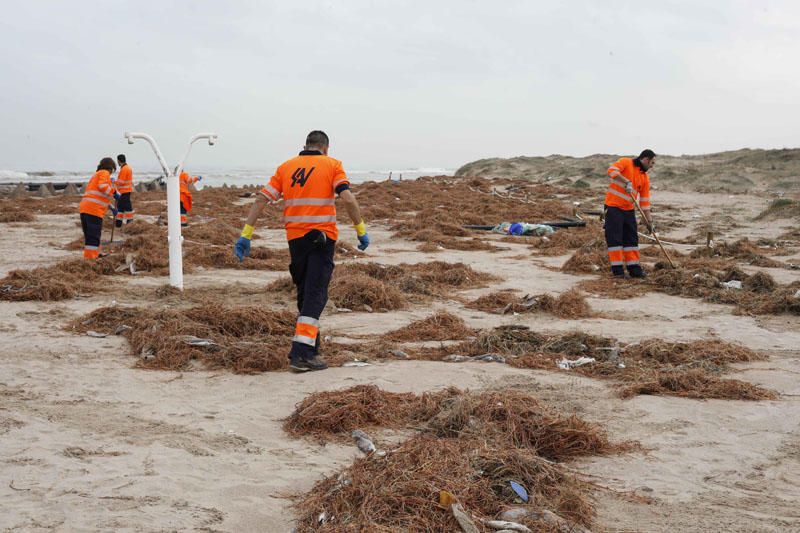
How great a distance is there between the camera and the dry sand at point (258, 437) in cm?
331

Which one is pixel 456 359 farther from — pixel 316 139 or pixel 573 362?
pixel 316 139

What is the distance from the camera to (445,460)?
3.46 m

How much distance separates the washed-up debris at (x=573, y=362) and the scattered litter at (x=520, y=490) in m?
2.77

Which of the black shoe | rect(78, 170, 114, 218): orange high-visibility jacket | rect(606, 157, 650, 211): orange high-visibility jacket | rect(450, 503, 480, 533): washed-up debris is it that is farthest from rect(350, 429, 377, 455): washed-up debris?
rect(78, 170, 114, 218): orange high-visibility jacket

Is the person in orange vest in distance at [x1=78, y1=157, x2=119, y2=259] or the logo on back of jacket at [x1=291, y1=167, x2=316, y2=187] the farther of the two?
the person in orange vest in distance at [x1=78, y1=157, x2=119, y2=259]

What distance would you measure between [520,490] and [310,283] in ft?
10.5

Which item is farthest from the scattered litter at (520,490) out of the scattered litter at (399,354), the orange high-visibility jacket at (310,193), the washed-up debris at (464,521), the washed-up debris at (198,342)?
the washed-up debris at (198,342)

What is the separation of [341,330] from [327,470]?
142 inches

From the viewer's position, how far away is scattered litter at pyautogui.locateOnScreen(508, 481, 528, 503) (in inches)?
129

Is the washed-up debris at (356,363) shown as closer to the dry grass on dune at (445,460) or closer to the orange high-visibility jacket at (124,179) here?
the dry grass on dune at (445,460)

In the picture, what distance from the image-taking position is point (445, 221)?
1819cm

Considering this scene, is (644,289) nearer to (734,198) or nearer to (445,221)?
(445,221)

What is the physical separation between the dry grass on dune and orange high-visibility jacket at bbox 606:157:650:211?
7.27 metres

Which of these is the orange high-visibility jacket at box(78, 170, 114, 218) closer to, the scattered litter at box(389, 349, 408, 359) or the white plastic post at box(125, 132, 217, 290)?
the white plastic post at box(125, 132, 217, 290)
